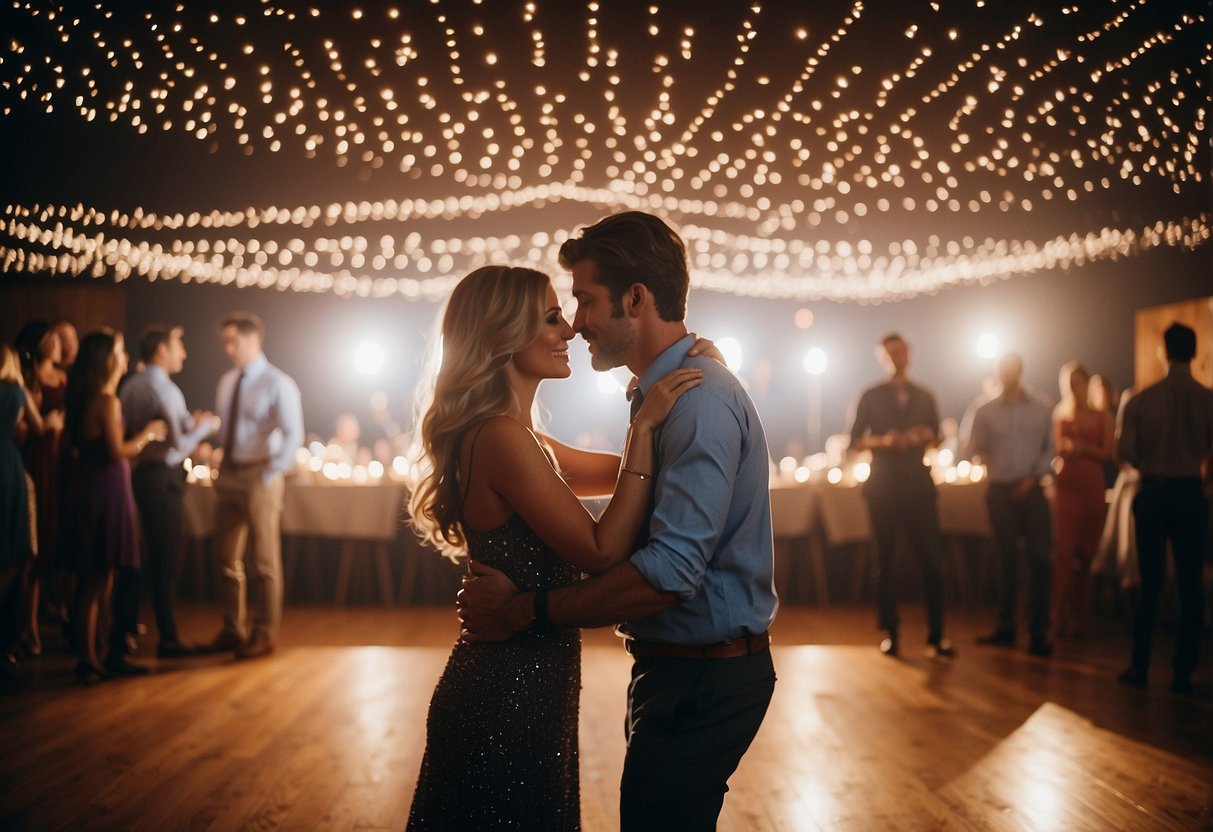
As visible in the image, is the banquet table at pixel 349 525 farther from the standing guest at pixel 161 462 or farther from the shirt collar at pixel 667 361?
the shirt collar at pixel 667 361

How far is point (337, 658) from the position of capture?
209 inches

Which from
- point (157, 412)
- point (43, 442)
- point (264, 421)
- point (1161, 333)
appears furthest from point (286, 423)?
point (1161, 333)

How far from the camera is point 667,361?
167 centimetres

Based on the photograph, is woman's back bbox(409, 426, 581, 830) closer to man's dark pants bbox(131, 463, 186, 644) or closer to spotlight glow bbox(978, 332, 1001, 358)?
man's dark pants bbox(131, 463, 186, 644)

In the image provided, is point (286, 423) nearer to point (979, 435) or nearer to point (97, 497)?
point (97, 497)

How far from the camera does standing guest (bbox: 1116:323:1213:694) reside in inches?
182

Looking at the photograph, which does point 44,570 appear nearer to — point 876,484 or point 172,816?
point 172,816

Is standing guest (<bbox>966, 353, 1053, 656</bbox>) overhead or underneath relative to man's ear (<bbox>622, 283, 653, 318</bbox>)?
underneath

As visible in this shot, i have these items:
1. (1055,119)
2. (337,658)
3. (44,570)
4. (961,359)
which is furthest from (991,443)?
(961,359)

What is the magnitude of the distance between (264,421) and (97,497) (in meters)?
0.88

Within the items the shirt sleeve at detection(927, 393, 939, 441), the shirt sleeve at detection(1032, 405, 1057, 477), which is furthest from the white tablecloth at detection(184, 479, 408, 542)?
the shirt sleeve at detection(1032, 405, 1057, 477)

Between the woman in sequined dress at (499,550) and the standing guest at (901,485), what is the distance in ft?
12.9

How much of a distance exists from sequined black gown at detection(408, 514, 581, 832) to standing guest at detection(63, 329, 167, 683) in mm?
3565

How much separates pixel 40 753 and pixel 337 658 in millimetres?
1821
